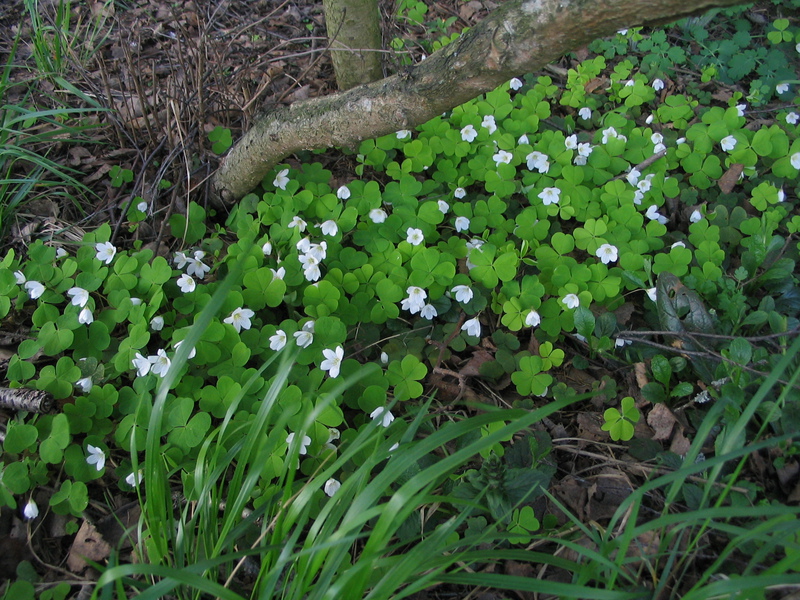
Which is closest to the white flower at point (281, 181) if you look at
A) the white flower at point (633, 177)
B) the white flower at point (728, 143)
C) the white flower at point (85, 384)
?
the white flower at point (85, 384)

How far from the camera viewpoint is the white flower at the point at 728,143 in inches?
113

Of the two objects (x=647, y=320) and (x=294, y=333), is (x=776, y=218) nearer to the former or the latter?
(x=647, y=320)

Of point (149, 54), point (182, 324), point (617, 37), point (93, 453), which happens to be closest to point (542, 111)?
point (617, 37)

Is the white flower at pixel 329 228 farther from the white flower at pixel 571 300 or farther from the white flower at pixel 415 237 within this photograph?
the white flower at pixel 571 300

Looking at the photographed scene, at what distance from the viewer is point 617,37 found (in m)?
3.62

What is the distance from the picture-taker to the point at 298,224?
98.6 inches

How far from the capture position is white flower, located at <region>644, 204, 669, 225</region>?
8.64 feet

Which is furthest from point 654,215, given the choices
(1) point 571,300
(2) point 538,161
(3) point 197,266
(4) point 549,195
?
(3) point 197,266

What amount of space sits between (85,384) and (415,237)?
4.67ft

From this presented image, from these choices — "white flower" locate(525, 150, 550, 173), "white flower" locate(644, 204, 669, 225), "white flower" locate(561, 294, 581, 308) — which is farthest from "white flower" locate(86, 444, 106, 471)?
"white flower" locate(644, 204, 669, 225)

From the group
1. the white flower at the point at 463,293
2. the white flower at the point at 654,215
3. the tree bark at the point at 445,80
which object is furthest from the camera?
the white flower at the point at 654,215

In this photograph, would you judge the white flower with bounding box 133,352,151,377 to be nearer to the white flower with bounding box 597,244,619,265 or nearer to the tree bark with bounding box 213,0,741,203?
the tree bark with bounding box 213,0,741,203

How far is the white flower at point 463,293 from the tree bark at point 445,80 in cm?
69

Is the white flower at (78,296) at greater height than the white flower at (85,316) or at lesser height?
greater
